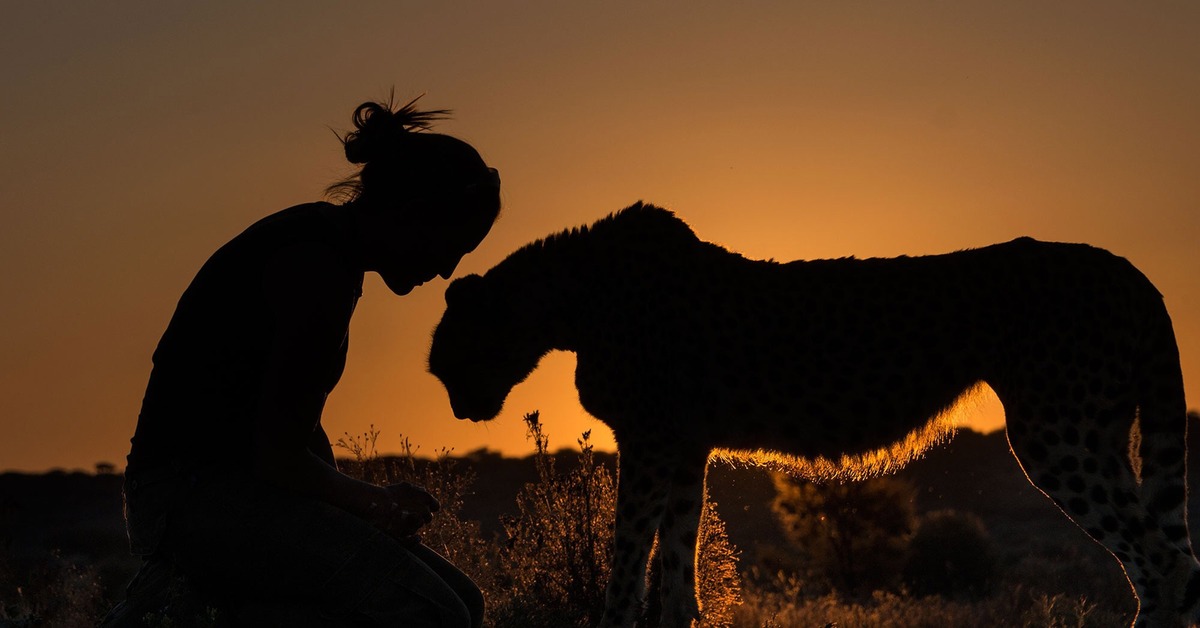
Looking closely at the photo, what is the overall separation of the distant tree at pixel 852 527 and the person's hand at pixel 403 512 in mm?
12519

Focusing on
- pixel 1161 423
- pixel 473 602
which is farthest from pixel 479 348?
pixel 1161 423

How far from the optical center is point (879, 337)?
6691 mm

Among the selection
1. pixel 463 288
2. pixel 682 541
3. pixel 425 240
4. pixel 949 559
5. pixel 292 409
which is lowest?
pixel 949 559

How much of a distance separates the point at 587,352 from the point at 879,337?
1619 mm

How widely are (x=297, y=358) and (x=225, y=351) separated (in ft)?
1.16

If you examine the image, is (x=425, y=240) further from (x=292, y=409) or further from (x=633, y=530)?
(x=633, y=530)

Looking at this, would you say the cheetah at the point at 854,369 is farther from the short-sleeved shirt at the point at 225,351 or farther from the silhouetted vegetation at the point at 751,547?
the short-sleeved shirt at the point at 225,351

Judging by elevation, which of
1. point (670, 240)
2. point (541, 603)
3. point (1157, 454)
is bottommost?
point (541, 603)

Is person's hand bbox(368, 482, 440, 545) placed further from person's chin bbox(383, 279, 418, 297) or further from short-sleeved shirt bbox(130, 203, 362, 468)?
person's chin bbox(383, 279, 418, 297)

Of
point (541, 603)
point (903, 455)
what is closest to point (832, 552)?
point (541, 603)

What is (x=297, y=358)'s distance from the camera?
3686 millimetres

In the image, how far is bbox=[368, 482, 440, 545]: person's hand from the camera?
4059 millimetres

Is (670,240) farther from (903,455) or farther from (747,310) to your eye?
(903,455)

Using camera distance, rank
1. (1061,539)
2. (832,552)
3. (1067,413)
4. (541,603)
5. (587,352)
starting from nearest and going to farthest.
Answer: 1. (1067,413)
2. (587,352)
3. (541,603)
4. (832,552)
5. (1061,539)
